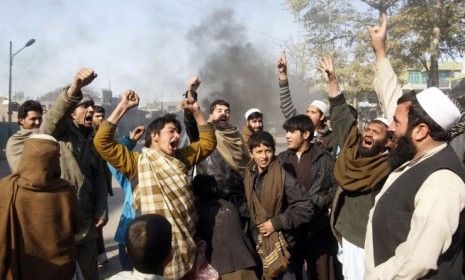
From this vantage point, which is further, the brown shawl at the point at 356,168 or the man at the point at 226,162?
the man at the point at 226,162

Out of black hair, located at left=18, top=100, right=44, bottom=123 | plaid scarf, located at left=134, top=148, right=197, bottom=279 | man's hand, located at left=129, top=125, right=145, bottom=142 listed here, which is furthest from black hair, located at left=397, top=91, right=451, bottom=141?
black hair, located at left=18, top=100, right=44, bottom=123

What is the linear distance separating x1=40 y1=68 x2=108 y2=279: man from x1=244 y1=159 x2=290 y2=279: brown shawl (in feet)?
4.30

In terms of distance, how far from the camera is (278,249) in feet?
13.1

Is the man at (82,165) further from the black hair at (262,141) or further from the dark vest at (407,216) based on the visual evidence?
the dark vest at (407,216)

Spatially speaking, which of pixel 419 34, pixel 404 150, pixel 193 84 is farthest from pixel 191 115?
pixel 419 34

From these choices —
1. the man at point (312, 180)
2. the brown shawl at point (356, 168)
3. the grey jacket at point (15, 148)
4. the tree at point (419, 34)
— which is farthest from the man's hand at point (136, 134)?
the tree at point (419, 34)

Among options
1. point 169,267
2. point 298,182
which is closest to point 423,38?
point 298,182

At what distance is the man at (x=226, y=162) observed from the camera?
4.20 metres

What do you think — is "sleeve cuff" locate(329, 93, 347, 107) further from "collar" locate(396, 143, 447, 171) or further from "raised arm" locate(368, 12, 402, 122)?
"collar" locate(396, 143, 447, 171)

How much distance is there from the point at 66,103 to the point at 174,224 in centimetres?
118

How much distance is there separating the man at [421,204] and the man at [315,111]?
2848 mm

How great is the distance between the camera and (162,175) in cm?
346

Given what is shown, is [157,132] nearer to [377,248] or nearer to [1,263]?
[1,263]

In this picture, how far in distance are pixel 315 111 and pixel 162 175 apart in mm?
2594
